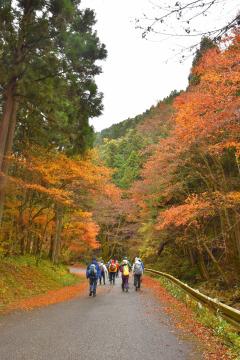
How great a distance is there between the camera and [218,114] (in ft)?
39.1

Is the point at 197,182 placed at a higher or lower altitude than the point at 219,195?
higher

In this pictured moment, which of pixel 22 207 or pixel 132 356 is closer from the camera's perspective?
pixel 132 356

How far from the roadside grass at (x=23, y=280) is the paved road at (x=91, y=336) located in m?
2.26

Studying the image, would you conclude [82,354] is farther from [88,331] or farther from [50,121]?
[50,121]

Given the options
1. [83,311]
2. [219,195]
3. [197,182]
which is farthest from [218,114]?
[197,182]

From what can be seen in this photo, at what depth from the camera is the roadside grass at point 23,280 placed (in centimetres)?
1309

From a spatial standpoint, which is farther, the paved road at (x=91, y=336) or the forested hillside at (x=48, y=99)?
the forested hillside at (x=48, y=99)

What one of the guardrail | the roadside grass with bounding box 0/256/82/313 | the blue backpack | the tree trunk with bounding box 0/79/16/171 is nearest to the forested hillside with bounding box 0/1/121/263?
the tree trunk with bounding box 0/79/16/171

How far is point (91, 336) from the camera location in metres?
7.00

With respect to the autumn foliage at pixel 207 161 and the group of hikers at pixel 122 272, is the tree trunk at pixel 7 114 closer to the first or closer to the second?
the group of hikers at pixel 122 272

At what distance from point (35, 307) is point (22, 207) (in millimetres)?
9511

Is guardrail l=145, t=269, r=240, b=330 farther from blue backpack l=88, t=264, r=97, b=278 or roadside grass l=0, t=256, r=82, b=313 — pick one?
roadside grass l=0, t=256, r=82, b=313

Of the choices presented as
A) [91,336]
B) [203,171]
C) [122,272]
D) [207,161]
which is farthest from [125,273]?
[91,336]

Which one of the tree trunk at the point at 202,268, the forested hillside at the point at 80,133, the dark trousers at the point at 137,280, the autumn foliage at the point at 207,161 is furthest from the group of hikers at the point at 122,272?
the tree trunk at the point at 202,268
